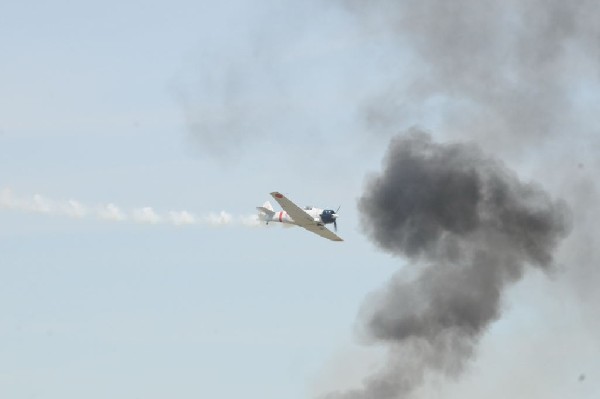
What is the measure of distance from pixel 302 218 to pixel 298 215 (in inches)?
24.5

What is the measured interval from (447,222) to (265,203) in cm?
2057

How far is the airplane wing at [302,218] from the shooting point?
111 meters

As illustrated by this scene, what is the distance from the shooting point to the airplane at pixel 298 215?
112 meters

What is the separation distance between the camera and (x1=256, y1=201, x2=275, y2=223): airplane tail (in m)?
115

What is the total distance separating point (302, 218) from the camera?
373 ft

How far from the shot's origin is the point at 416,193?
105 meters

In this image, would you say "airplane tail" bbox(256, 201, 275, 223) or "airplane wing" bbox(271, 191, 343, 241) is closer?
"airplane wing" bbox(271, 191, 343, 241)

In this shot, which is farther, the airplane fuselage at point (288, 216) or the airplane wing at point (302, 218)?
the airplane fuselage at point (288, 216)

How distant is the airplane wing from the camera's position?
363 feet

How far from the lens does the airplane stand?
111812mm

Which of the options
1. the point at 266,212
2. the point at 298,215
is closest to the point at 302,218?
the point at 298,215

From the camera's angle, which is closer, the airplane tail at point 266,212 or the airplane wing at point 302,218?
the airplane wing at point 302,218

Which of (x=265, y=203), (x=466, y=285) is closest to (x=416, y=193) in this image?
(x=466, y=285)

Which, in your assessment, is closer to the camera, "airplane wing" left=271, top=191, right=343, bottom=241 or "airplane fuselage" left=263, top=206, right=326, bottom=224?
"airplane wing" left=271, top=191, right=343, bottom=241
